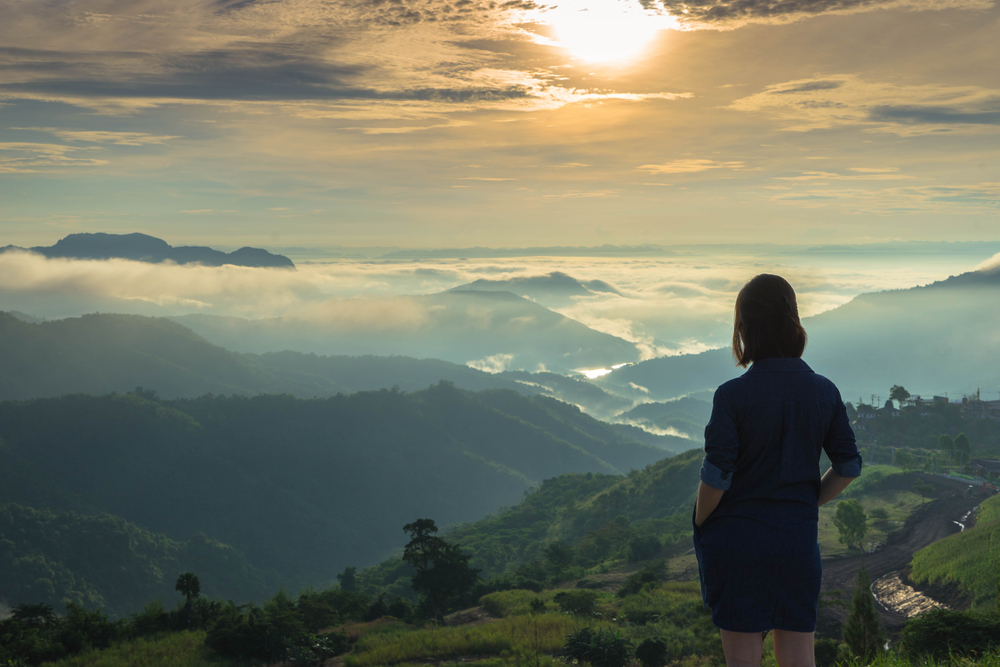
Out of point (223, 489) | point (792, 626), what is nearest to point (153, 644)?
point (792, 626)

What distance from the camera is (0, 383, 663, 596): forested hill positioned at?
14575 centimetres

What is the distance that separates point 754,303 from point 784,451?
2.72 ft

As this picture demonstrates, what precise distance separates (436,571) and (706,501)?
1231 inches

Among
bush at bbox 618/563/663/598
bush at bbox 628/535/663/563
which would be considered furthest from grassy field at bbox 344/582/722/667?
bush at bbox 628/535/663/563

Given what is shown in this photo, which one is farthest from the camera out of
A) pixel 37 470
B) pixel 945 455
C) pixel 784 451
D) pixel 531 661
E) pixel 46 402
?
pixel 46 402

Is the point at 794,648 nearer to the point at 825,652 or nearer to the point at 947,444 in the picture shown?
the point at 825,652

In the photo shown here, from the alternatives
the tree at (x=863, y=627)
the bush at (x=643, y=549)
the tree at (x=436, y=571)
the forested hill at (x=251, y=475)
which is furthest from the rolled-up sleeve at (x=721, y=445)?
the forested hill at (x=251, y=475)

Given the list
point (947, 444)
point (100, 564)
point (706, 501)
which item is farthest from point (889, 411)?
point (100, 564)

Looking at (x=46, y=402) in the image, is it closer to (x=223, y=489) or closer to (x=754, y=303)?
(x=223, y=489)

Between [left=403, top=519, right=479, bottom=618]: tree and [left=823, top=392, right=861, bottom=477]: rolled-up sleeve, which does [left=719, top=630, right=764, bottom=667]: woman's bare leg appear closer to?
[left=823, top=392, right=861, bottom=477]: rolled-up sleeve

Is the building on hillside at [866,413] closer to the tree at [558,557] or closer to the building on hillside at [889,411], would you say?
the building on hillside at [889,411]

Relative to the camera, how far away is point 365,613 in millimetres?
27703

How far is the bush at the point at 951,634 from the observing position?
900 cm

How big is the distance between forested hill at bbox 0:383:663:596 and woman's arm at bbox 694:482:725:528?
13765 centimetres
